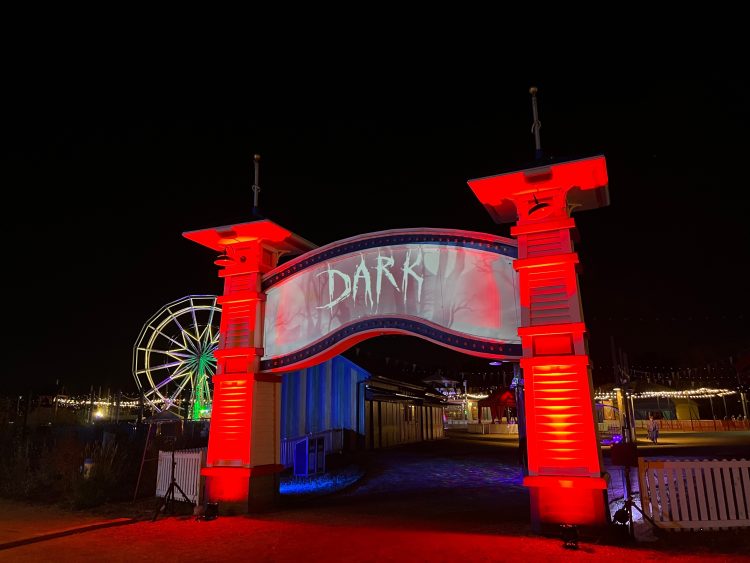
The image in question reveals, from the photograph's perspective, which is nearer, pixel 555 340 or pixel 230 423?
pixel 555 340

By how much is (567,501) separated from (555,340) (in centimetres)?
230

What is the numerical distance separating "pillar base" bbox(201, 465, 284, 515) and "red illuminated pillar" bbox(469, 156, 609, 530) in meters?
5.04

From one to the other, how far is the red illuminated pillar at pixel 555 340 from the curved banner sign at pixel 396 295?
15.9 inches

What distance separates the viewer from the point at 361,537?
25.6ft

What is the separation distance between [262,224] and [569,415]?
6565mm

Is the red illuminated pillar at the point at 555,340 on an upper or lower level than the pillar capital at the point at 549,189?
lower

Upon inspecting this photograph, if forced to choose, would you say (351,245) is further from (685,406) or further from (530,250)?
(685,406)

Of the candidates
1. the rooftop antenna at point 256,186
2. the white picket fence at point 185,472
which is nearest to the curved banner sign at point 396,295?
the rooftop antenna at point 256,186

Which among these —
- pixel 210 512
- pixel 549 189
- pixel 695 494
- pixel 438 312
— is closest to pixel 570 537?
pixel 695 494

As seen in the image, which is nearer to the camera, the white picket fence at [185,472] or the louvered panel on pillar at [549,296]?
the louvered panel on pillar at [549,296]

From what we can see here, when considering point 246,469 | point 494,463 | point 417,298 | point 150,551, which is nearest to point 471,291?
point 417,298

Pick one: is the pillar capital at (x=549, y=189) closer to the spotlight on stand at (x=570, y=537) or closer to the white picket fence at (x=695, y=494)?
the white picket fence at (x=695, y=494)

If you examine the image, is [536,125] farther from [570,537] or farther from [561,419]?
[570,537]

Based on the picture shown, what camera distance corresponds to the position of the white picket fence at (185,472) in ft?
34.7
